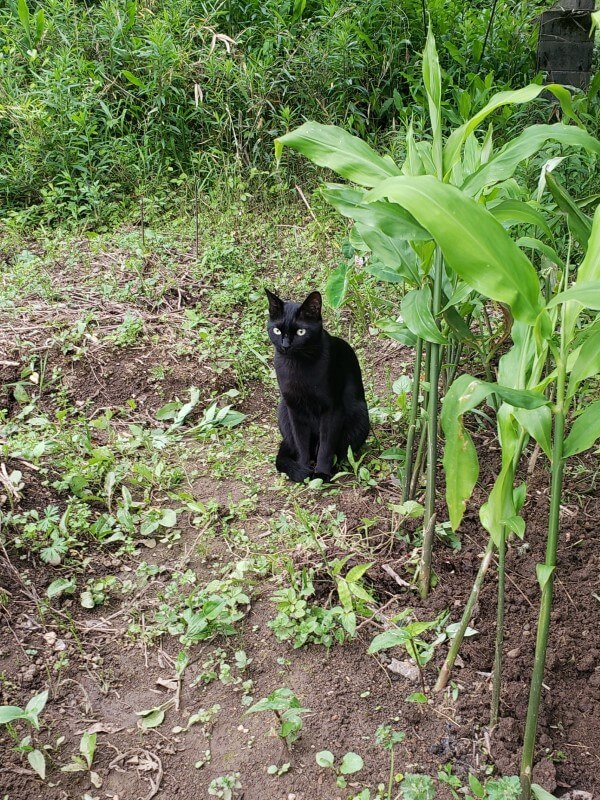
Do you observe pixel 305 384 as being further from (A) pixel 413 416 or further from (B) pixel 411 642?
(B) pixel 411 642

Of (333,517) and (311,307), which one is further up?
(311,307)

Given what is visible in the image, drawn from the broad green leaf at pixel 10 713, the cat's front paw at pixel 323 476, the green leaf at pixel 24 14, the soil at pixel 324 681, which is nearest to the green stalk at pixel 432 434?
the soil at pixel 324 681

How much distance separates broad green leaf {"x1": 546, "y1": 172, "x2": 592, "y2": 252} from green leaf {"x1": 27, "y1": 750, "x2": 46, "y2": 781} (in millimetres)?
1869

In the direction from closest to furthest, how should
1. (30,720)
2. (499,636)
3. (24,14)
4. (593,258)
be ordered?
(593,258), (499,636), (30,720), (24,14)

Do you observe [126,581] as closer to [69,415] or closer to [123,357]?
[69,415]

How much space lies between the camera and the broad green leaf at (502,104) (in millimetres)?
1620

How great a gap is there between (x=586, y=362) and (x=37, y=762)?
66.1 inches

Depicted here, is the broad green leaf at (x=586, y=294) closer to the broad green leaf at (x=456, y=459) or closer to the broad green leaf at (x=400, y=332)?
the broad green leaf at (x=456, y=459)

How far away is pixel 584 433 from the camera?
1514 millimetres

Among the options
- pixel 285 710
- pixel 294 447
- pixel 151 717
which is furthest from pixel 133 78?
pixel 285 710

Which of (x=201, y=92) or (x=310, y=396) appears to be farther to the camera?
(x=201, y=92)

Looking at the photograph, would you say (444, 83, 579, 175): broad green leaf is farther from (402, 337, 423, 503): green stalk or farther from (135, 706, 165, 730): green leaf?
(135, 706, 165, 730): green leaf

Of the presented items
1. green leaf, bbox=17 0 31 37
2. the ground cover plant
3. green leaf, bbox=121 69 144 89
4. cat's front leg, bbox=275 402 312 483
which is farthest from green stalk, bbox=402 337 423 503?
green leaf, bbox=17 0 31 37

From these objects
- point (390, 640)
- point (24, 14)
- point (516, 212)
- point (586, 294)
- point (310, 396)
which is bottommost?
point (390, 640)
